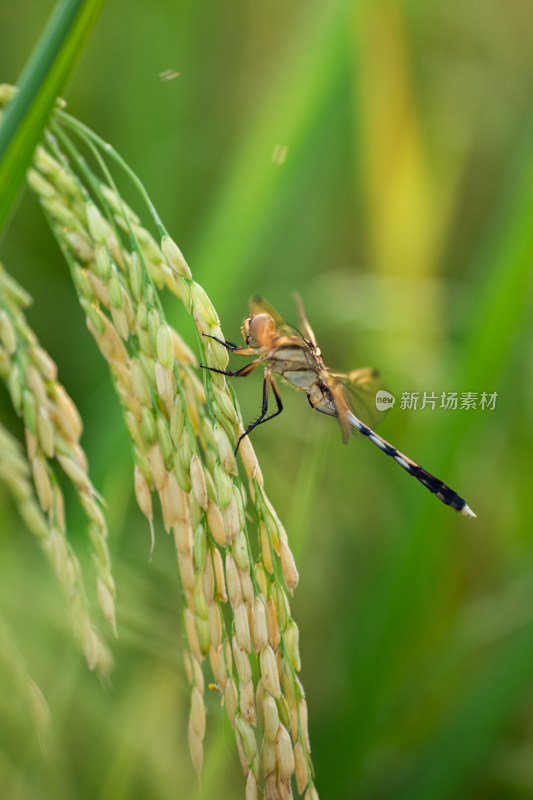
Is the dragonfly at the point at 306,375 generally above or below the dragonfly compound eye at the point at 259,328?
below

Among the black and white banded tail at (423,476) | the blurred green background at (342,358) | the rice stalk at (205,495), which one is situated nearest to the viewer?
the rice stalk at (205,495)

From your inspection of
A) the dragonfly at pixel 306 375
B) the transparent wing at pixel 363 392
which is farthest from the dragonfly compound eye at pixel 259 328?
the transparent wing at pixel 363 392

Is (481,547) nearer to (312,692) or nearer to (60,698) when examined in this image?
(312,692)

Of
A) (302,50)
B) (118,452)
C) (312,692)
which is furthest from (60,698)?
(302,50)

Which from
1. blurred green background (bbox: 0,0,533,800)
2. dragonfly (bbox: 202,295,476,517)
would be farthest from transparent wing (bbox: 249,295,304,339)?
blurred green background (bbox: 0,0,533,800)

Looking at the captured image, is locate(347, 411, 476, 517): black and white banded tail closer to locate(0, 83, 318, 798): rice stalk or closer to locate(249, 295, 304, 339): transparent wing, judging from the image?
locate(249, 295, 304, 339): transparent wing

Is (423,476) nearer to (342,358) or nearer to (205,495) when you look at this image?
(205,495)

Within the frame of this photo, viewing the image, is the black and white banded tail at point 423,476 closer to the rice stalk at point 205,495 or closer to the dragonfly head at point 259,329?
the dragonfly head at point 259,329

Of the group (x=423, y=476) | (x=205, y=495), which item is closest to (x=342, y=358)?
(x=423, y=476)
